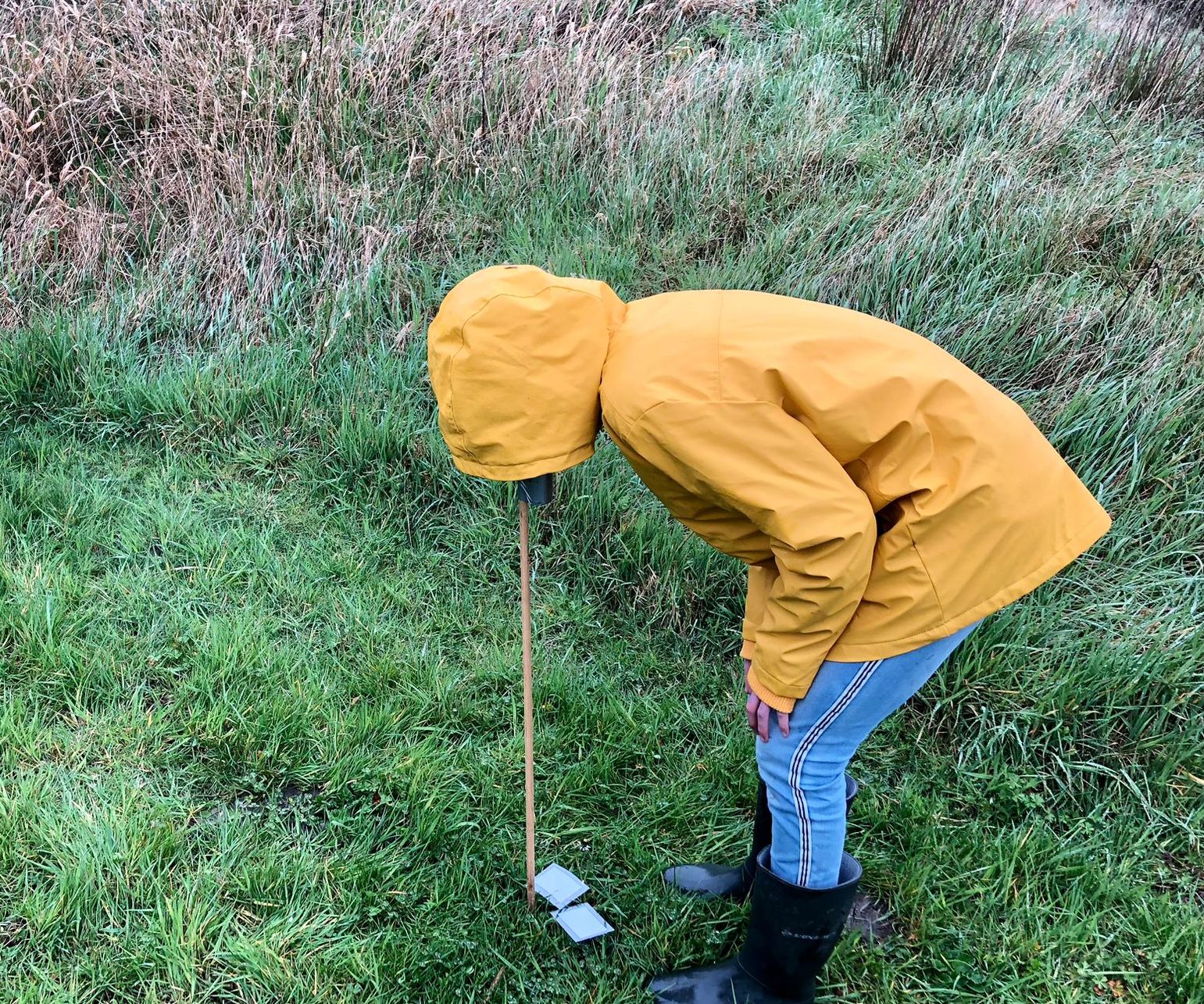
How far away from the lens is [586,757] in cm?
275

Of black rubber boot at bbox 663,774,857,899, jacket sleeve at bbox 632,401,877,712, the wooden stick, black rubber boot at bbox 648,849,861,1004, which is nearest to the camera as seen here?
jacket sleeve at bbox 632,401,877,712

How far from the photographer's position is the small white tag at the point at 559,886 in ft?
7.55

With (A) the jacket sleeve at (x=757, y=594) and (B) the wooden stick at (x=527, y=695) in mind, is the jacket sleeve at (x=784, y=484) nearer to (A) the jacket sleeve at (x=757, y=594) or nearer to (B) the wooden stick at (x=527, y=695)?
(A) the jacket sleeve at (x=757, y=594)

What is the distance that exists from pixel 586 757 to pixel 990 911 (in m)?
1.11

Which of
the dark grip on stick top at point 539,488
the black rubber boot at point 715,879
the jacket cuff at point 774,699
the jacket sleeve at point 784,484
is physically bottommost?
the black rubber boot at point 715,879

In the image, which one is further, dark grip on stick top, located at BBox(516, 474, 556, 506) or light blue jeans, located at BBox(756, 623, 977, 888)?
dark grip on stick top, located at BBox(516, 474, 556, 506)

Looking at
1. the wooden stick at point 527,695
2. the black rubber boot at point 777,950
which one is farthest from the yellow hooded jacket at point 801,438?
the black rubber boot at point 777,950

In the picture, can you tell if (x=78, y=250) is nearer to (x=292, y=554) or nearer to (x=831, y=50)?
(x=292, y=554)

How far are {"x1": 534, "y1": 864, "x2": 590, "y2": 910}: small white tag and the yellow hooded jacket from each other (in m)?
0.86

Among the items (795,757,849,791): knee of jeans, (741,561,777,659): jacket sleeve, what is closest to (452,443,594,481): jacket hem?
(741,561,777,659): jacket sleeve

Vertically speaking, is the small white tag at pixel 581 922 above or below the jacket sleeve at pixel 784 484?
below

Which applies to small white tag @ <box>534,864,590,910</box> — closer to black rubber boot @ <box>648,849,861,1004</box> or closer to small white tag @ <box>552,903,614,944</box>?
small white tag @ <box>552,903,614,944</box>

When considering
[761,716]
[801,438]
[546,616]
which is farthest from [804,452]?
[546,616]

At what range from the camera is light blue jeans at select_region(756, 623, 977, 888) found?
1758 millimetres
